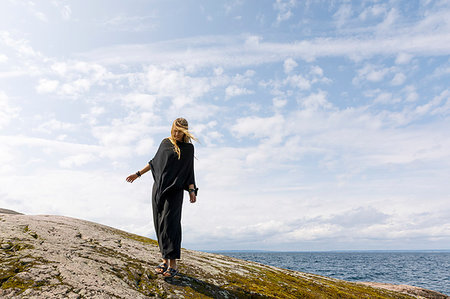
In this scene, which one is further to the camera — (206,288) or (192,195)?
(192,195)

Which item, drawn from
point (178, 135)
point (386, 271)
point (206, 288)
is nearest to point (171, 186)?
point (178, 135)

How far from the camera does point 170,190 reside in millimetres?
7199

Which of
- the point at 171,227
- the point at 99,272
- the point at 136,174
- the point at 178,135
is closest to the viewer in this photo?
the point at 99,272

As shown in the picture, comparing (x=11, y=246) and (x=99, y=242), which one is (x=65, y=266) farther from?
(x=99, y=242)

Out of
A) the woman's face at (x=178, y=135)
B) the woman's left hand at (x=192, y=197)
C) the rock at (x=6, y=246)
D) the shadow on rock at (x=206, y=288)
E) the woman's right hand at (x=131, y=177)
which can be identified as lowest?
the shadow on rock at (x=206, y=288)

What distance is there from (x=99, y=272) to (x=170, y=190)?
2159 mm

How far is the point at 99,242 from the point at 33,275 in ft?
9.27

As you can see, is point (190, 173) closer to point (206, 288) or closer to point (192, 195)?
point (192, 195)

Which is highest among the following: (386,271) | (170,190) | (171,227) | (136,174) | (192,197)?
(136,174)

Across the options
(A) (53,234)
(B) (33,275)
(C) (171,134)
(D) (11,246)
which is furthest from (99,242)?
(C) (171,134)

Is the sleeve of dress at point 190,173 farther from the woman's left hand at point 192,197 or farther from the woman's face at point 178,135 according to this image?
the woman's face at point 178,135

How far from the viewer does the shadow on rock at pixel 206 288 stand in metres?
6.75

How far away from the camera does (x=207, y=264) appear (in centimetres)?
905

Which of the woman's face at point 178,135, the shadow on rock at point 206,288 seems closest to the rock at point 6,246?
the shadow on rock at point 206,288
